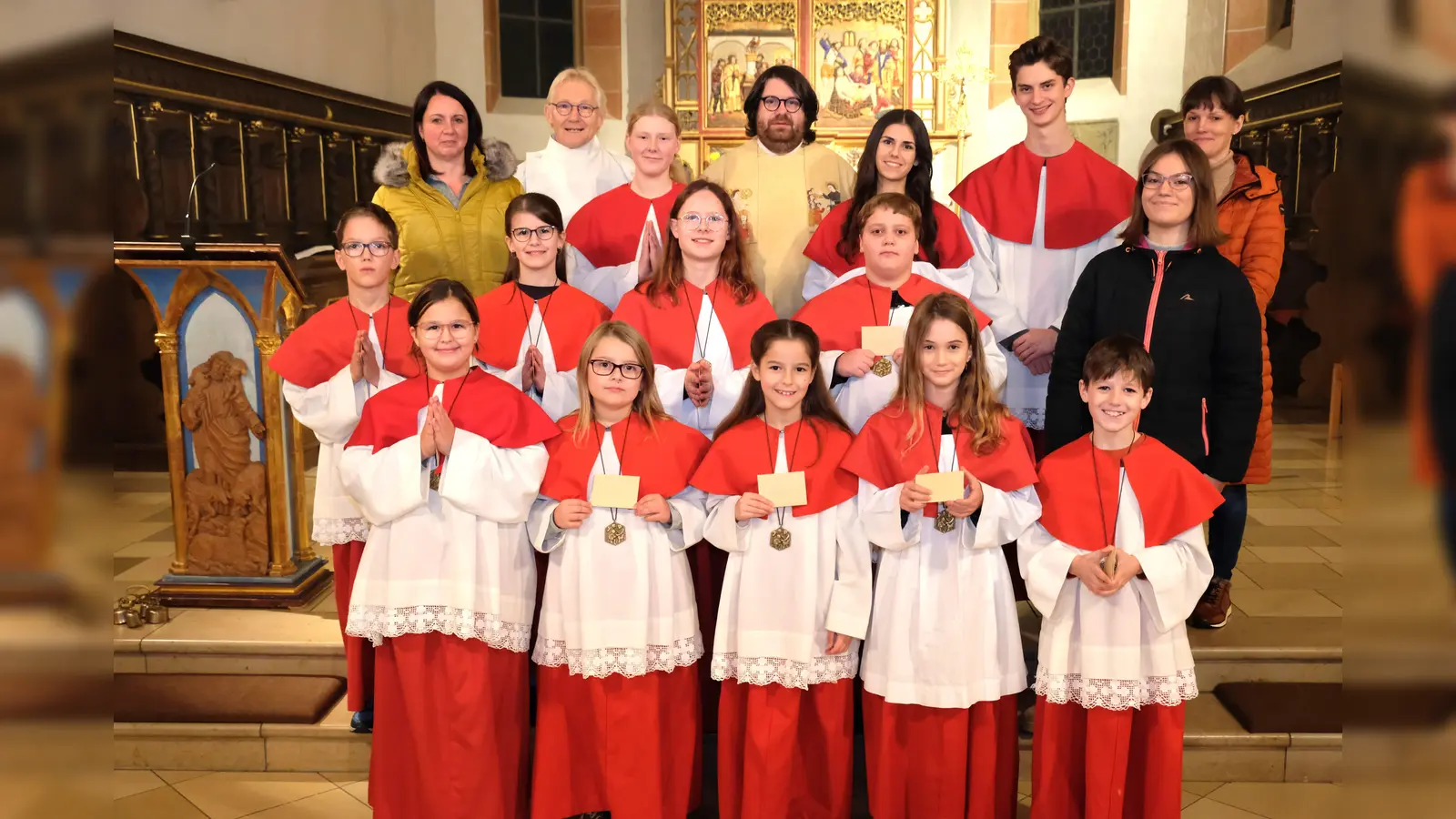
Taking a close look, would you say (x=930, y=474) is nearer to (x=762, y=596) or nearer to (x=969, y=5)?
(x=762, y=596)

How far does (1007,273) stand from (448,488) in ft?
7.32

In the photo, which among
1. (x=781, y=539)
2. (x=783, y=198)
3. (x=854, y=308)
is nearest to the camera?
(x=781, y=539)

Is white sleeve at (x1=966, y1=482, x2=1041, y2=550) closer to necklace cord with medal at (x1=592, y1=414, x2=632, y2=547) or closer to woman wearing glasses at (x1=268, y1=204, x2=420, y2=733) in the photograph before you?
necklace cord with medal at (x1=592, y1=414, x2=632, y2=547)

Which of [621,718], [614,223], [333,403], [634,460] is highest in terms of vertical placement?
[614,223]

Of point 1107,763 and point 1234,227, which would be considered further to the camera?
point 1234,227

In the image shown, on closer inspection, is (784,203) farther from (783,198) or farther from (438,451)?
(438,451)

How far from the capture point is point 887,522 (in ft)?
10.0

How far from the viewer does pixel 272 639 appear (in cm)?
407

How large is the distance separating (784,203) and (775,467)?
58.8 inches

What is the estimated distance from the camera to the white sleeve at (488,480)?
10.1 feet

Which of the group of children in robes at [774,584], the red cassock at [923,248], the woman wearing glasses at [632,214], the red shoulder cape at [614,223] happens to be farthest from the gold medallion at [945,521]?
the red shoulder cape at [614,223]

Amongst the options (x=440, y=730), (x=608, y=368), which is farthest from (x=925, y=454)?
(x=440, y=730)

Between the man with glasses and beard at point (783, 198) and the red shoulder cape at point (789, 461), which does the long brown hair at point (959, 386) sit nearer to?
the red shoulder cape at point (789, 461)

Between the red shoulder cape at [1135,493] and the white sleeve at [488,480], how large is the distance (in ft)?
5.01
